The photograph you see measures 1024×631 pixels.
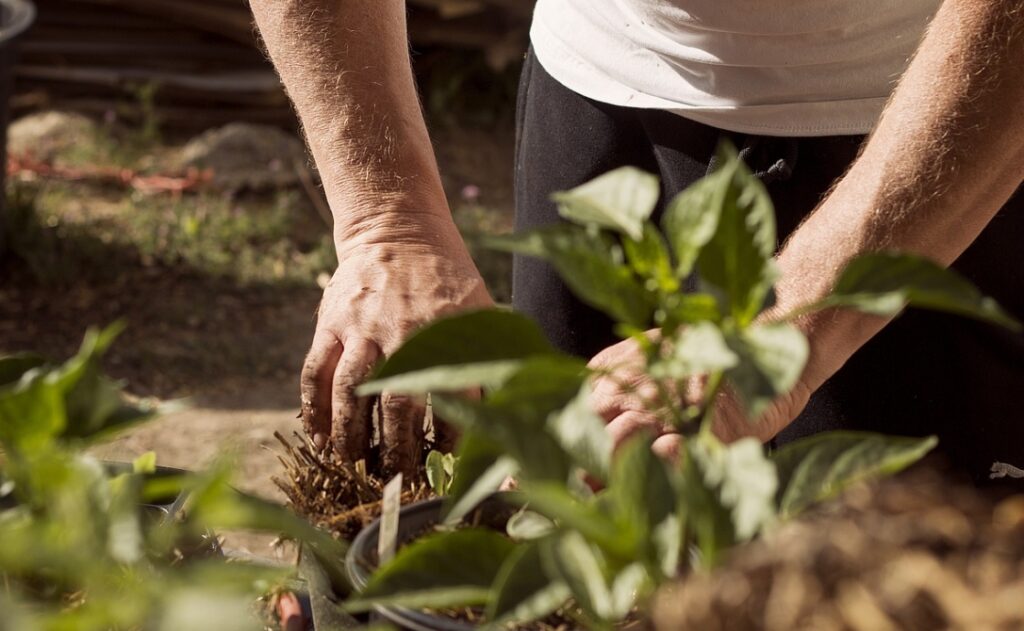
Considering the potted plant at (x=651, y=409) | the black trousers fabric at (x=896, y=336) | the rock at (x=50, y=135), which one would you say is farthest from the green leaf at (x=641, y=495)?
the rock at (x=50, y=135)

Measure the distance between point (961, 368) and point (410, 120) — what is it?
751mm

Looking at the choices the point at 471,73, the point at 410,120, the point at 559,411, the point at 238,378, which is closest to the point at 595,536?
the point at 559,411

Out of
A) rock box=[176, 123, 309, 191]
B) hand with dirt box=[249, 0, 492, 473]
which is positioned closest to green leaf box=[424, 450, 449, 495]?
hand with dirt box=[249, 0, 492, 473]

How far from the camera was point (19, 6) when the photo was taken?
414 centimetres

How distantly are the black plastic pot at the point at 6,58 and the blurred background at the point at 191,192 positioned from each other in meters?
0.02

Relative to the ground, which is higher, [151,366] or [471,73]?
[471,73]

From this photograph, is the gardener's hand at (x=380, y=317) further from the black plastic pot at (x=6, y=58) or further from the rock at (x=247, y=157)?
the rock at (x=247, y=157)

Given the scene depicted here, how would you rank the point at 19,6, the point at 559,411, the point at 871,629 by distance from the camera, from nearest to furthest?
the point at 871,629
the point at 559,411
the point at 19,6

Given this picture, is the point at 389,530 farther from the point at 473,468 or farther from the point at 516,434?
the point at 516,434

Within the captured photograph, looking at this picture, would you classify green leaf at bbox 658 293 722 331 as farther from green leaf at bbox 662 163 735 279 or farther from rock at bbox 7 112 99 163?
rock at bbox 7 112 99 163

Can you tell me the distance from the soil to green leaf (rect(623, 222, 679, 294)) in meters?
0.15

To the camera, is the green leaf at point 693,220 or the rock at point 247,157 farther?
the rock at point 247,157

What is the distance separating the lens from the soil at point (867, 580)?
42 cm

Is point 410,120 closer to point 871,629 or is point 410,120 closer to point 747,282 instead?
point 747,282
